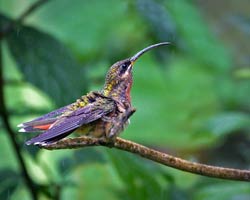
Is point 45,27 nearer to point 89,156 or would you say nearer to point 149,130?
point 149,130

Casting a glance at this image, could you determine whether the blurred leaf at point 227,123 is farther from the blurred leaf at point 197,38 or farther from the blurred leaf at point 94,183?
the blurred leaf at point 197,38

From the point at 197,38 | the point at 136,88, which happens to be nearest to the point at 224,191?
the point at 197,38

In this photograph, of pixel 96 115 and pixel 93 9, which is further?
pixel 93 9

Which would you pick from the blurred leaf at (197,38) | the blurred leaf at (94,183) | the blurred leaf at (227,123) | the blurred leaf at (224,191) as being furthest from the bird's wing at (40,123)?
the blurred leaf at (197,38)

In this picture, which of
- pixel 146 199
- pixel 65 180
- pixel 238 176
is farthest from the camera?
pixel 65 180

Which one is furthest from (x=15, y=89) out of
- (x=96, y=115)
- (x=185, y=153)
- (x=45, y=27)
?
(x=96, y=115)

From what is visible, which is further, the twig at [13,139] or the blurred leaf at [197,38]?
the blurred leaf at [197,38]

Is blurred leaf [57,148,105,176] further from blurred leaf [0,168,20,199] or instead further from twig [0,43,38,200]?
twig [0,43,38,200]
